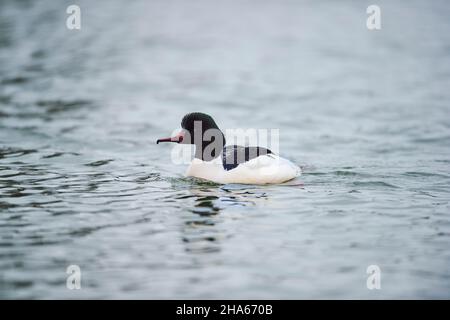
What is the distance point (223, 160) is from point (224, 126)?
18.6 ft

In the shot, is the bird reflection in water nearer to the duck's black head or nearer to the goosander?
the goosander

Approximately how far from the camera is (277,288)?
8.04 metres

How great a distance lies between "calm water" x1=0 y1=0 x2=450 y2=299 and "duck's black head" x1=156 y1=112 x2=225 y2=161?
58cm

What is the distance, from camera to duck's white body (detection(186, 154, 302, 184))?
40.0 ft

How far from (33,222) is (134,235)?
1.49 metres

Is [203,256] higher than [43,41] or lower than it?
lower

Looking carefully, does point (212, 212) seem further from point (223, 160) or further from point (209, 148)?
point (209, 148)

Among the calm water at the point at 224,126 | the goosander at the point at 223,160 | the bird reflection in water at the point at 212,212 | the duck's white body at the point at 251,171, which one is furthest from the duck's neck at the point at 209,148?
the bird reflection in water at the point at 212,212

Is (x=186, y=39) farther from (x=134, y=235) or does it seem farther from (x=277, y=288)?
(x=277, y=288)

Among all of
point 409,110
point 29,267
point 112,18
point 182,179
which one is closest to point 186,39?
point 112,18

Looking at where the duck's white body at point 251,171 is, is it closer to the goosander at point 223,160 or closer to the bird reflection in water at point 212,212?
the goosander at point 223,160

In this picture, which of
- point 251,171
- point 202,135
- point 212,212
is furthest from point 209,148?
point 212,212

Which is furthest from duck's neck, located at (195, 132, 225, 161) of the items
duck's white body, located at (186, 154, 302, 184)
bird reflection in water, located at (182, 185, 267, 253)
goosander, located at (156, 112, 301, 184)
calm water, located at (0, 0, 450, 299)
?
bird reflection in water, located at (182, 185, 267, 253)

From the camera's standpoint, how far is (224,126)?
59.2 feet
